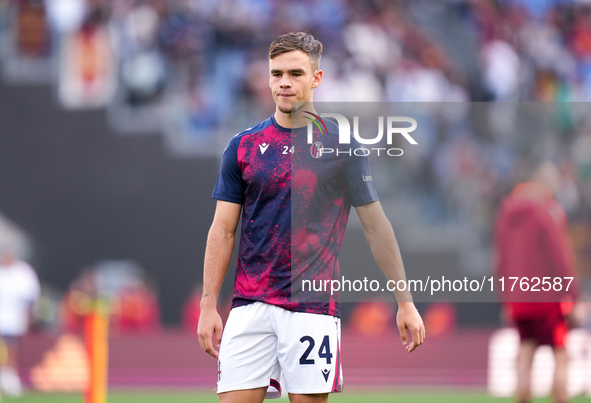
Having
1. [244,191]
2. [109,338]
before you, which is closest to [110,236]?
[109,338]

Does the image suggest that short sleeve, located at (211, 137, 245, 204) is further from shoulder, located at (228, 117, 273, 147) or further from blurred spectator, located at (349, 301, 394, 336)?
blurred spectator, located at (349, 301, 394, 336)

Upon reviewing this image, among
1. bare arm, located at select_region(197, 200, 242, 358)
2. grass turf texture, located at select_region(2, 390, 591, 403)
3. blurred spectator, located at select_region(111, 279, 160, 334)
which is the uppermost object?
bare arm, located at select_region(197, 200, 242, 358)

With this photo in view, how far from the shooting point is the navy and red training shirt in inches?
165

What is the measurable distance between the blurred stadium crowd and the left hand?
8.66 metres

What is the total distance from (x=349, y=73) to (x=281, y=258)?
10295mm

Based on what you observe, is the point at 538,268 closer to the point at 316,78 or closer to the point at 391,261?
the point at 391,261

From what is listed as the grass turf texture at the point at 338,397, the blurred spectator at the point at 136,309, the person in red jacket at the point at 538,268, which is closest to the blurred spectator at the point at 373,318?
the grass turf texture at the point at 338,397

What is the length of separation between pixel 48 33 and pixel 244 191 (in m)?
11.1

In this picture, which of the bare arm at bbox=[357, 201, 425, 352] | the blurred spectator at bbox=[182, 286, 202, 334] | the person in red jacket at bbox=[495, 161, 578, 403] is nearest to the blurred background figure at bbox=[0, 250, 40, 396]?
the blurred spectator at bbox=[182, 286, 202, 334]

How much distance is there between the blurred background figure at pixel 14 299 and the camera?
1208 centimetres

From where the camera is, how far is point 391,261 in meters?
4.22

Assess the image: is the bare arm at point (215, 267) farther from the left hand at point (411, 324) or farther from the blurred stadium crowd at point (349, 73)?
the blurred stadium crowd at point (349, 73)

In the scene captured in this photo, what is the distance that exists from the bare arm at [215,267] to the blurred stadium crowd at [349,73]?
8733 mm

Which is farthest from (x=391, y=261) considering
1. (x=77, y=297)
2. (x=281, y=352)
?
(x=77, y=297)
